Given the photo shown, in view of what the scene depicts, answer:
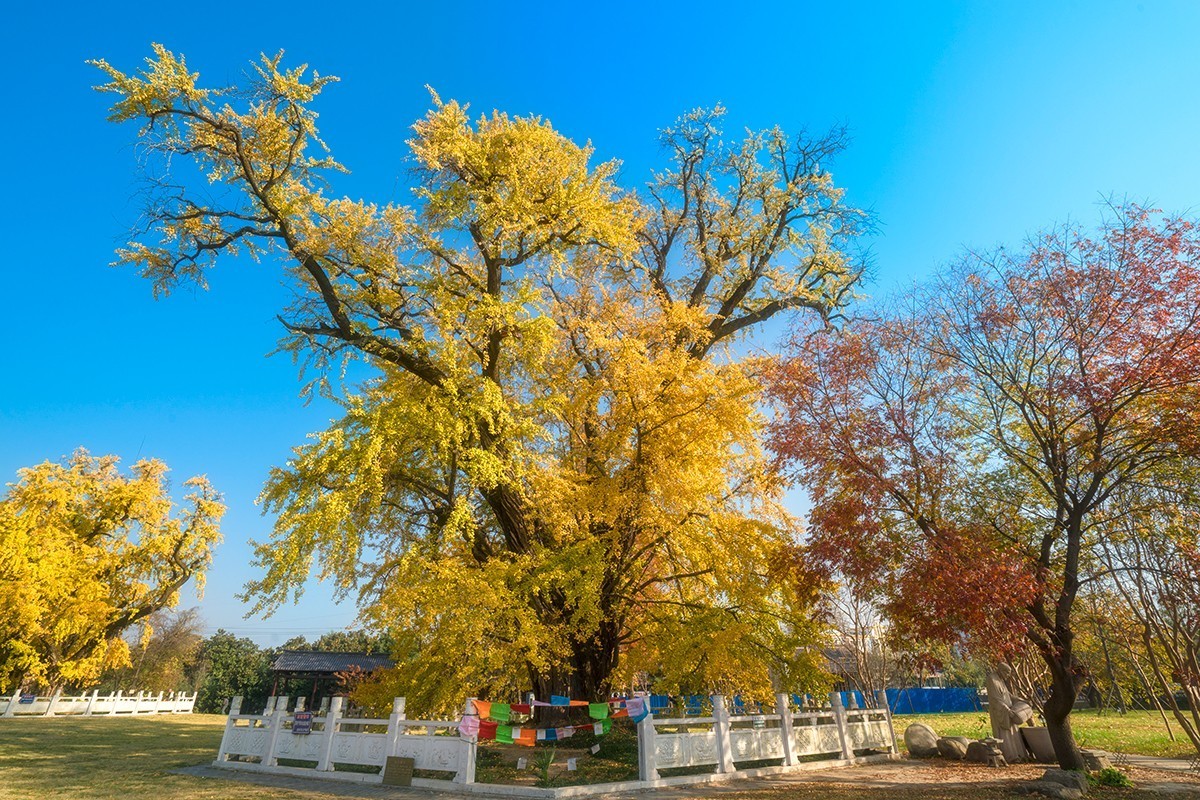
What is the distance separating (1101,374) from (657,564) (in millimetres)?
8374

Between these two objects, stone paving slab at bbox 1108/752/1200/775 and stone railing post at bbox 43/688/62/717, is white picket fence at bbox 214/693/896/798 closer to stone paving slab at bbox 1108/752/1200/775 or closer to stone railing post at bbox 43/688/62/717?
stone paving slab at bbox 1108/752/1200/775

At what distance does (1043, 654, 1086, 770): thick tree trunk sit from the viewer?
8.41 m

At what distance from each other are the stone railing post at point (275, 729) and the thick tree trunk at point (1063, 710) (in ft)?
39.4

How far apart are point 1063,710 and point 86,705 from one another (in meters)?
38.8

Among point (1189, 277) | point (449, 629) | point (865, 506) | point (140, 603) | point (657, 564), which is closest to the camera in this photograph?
point (1189, 277)

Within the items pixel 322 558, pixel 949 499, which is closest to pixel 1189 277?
pixel 949 499

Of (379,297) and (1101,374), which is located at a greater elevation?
(379,297)

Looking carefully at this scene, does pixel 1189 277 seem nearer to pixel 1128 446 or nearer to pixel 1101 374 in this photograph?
pixel 1101 374

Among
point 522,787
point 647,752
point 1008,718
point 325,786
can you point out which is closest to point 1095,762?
point 1008,718

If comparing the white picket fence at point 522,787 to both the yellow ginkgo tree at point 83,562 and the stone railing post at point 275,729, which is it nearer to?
the stone railing post at point 275,729

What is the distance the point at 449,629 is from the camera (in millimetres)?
8898

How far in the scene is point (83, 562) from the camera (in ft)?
77.1

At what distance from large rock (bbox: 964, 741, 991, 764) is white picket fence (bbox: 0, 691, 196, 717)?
113 ft

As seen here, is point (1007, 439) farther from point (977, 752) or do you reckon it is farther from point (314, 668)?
point (314, 668)
